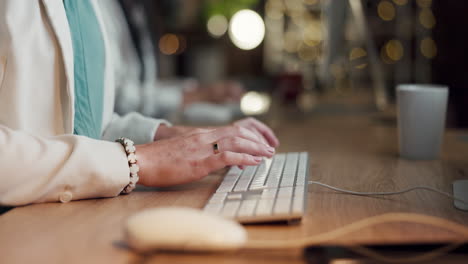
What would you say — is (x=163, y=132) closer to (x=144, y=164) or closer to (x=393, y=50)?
(x=144, y=164)

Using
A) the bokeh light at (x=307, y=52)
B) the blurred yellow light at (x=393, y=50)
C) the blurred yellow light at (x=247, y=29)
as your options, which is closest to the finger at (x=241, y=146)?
the blurred yellow light at (x=393, y=50)

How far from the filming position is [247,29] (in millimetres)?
4715

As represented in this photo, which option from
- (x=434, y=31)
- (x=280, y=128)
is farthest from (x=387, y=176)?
(x=434, y=31)

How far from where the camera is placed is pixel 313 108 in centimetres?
212

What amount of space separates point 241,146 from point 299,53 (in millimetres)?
2834

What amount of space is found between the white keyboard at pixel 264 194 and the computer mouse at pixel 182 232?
0.08 meters

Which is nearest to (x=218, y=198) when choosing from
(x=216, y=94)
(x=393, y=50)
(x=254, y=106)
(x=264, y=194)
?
(x=264, y=194)

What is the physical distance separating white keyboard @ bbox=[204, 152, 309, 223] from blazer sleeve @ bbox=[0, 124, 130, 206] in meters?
0.15

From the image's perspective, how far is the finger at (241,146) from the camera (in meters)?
0.77

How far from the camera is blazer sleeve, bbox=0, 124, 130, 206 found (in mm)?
669

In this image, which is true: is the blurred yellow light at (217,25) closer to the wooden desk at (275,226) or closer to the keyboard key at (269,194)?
the wooden desk at (275,226)

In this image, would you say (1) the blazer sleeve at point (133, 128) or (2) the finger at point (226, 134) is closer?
(2) the finger at point (226, 134)

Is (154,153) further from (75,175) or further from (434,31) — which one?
(434,31)

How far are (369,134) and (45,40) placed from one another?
92cm
